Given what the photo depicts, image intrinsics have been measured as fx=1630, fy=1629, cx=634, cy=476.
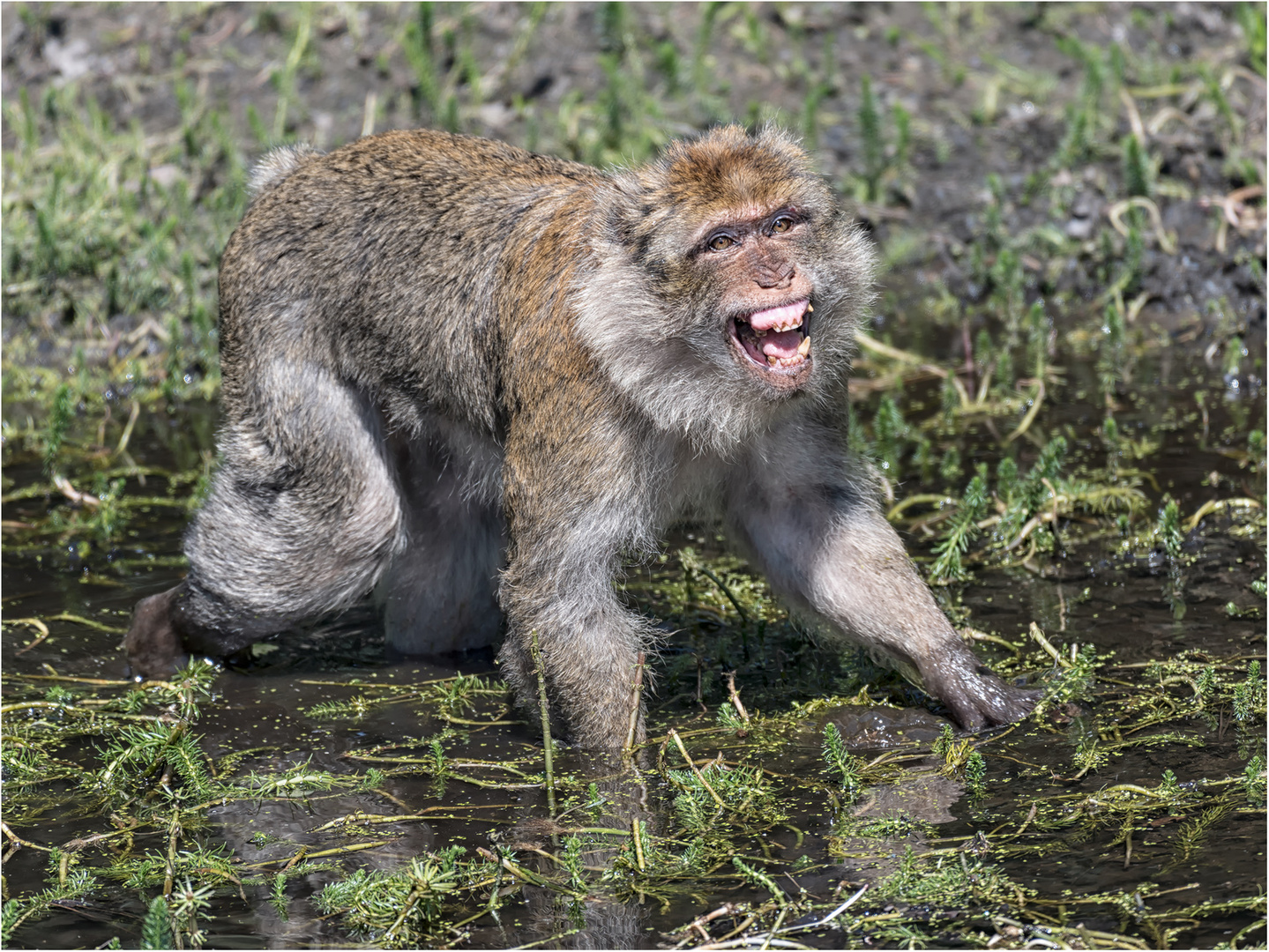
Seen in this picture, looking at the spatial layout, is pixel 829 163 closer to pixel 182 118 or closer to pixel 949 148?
pixel 949 148

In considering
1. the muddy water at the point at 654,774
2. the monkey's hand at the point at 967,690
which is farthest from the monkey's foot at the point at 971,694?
the muddy water at the point at 654,774

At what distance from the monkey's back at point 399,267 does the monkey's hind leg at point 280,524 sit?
132mm

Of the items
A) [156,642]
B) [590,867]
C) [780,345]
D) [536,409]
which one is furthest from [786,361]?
[156,642]

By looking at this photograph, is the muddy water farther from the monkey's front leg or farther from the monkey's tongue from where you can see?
the monkey's tongue

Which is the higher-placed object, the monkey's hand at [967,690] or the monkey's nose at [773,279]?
the monkey's nose at [773,279]

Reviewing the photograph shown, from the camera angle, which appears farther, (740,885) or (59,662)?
(59,662)

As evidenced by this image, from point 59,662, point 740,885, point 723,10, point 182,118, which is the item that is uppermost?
point 723,10

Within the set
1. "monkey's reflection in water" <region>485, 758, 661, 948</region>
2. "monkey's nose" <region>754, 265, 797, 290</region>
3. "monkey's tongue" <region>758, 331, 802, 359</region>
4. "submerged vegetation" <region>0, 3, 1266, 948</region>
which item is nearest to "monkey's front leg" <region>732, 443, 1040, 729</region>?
"submerged vegetation" <region>0, 3, 1266, 948</region>

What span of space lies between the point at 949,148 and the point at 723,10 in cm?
249

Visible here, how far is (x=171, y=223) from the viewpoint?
11.0 m

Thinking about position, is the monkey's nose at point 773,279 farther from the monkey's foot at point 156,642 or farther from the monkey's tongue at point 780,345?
the monkey's foot at point 156,642

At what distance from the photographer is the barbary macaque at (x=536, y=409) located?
538cm

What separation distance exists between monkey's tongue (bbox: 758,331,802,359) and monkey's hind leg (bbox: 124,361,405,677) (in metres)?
1.99

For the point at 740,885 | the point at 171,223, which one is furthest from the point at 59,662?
the point at 171,223
